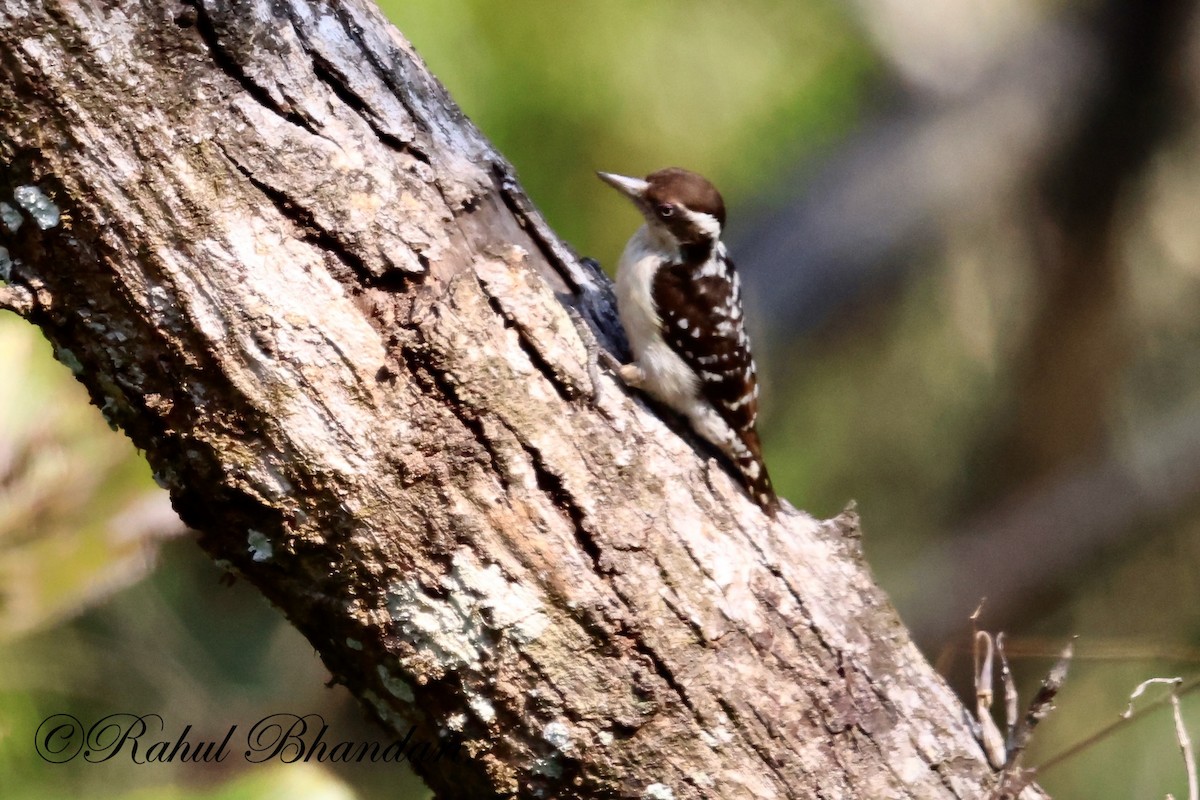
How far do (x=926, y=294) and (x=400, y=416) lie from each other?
387 centimetres

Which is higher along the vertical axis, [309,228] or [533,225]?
[533,225]

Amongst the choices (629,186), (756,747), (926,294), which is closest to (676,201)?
(629,186)

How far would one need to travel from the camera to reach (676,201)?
3.04m

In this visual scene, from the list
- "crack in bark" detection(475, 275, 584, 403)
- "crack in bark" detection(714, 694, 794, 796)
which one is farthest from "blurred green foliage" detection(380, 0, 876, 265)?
"crack in bark" detection(714, 694, 794, 796)

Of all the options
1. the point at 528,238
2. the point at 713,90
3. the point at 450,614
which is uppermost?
the point at 713,90

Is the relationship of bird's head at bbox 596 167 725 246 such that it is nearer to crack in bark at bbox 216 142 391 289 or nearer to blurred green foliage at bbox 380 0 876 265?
blurred green foliage at bbox 380 0 876 265

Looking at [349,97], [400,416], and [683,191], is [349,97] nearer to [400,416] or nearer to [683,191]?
[400,416]

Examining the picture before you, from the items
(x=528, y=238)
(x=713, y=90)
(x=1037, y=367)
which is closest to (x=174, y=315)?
(x=528, y=238)

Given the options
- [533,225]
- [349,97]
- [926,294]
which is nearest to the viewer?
[349,97]

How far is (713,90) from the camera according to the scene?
4.34m

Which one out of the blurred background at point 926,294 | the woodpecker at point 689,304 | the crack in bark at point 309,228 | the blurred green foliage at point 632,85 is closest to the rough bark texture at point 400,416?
the crack in bark at point 309,228

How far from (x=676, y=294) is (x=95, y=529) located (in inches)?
63.4

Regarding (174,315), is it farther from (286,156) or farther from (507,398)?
(507,398)

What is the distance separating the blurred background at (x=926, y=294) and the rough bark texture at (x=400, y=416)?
5.45 feet
